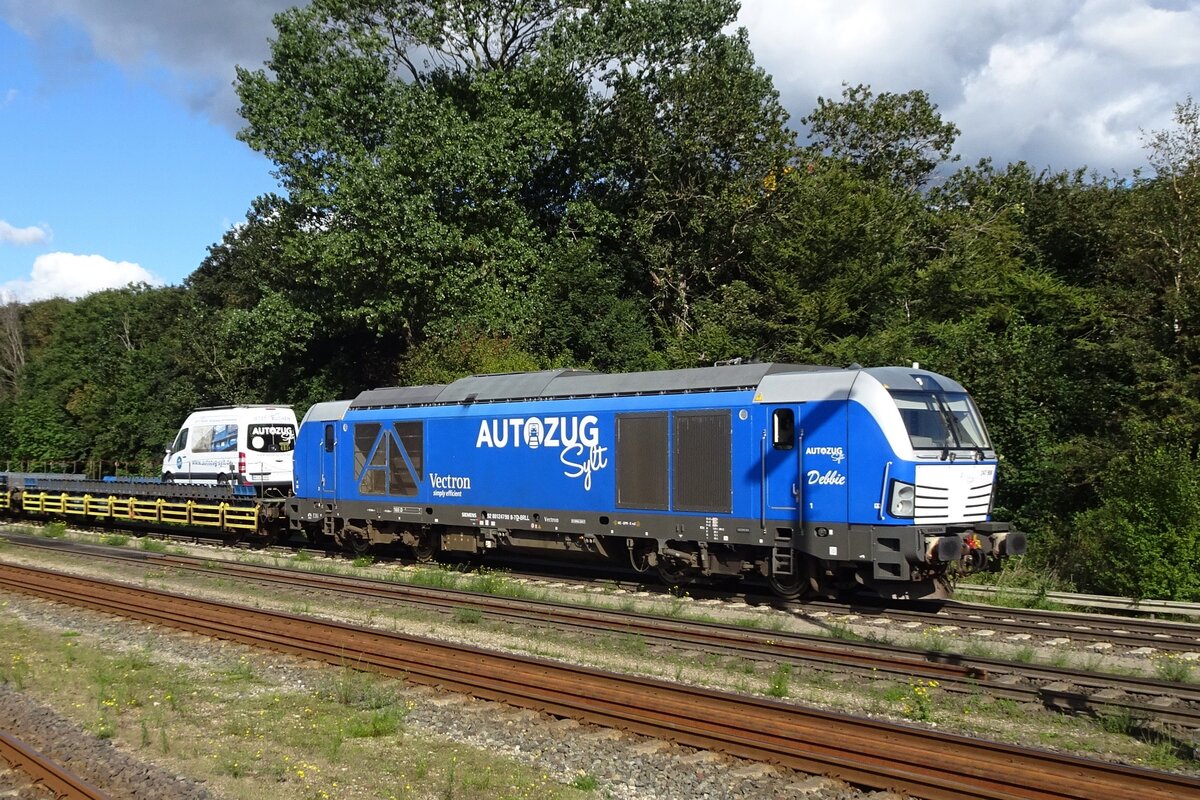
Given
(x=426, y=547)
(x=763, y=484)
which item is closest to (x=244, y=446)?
(x=426, y=547)

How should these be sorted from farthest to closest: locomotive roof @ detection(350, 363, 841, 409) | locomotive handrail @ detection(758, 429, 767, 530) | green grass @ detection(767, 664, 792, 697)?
locomotive roof @ detection(350, 363, 841, 409), locomotive handrail @ detection(758, 429, 767, 530), green grass @ detection(767, 664, 792, 697)

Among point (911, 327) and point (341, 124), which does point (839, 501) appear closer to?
point (911, 327)

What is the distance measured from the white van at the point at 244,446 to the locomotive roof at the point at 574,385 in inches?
237

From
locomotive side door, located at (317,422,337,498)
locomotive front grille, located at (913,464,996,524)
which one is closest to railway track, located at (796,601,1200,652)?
locomotive front grille, located at (913,464,996,524)

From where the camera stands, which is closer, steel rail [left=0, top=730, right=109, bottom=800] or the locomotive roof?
steel rail [left=0, top=730, right=109, bottom=800]

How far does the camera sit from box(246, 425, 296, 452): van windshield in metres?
26.4

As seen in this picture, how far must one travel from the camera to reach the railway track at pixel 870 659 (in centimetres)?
928

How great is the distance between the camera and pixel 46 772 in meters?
7.91

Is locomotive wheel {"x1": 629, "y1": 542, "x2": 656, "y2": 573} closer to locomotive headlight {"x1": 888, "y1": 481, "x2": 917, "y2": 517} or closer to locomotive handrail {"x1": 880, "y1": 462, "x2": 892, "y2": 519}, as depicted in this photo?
locomotive handrail {"x1": 880, "y1": 462, "x2": 892, "y2": 519}

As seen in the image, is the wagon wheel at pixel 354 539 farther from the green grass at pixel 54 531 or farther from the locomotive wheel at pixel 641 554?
the green grass at pixel 54 531

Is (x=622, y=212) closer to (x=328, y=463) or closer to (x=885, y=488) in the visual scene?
(x=328, y=463)

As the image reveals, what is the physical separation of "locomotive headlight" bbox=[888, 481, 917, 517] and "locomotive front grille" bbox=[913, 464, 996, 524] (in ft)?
0.32

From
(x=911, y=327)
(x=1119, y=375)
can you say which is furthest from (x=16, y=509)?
(x=1119, y=375)

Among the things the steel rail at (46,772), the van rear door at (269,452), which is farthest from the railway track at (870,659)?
the van rear door at (269,452)
